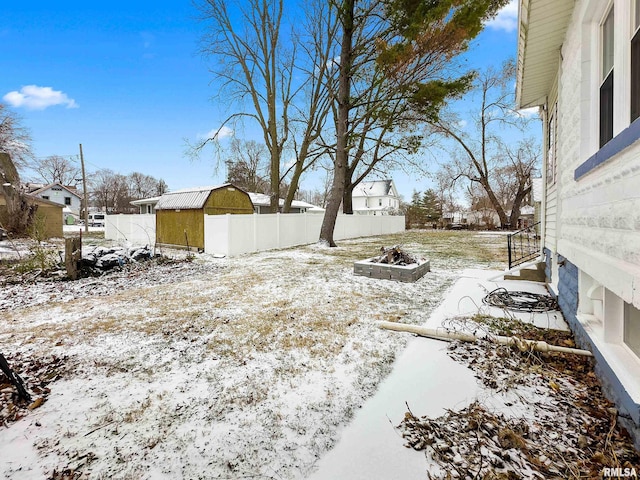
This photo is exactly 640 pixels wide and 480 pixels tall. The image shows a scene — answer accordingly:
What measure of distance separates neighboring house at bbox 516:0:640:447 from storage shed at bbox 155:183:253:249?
10.2m

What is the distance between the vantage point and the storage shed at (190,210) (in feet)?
36.4

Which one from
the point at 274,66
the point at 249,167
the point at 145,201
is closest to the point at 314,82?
the point at 274,66

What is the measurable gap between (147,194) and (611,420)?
201ft

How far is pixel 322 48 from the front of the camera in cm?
1312

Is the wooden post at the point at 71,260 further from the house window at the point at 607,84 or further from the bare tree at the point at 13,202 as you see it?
the house window at the point at 607,84

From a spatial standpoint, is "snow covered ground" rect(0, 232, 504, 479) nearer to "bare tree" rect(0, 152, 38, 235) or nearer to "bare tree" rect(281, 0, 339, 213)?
"bare tree" rect(281, 0, 339, 213)

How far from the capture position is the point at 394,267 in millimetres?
6156

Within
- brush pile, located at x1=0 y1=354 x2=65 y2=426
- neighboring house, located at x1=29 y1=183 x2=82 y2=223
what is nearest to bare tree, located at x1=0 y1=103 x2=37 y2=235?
brush pile, located at x1=0 y1=354 x2=65 y2=426

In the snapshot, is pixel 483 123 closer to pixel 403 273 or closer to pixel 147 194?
pixel 403 273

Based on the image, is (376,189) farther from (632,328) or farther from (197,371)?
(197,371)

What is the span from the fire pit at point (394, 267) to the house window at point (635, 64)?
4.45 meters

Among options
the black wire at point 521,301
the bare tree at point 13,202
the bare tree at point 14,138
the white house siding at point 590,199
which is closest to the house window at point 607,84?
the white house siding at point 590,199

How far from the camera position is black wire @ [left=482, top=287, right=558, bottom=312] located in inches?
161

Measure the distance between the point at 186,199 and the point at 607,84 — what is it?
1210 cm
